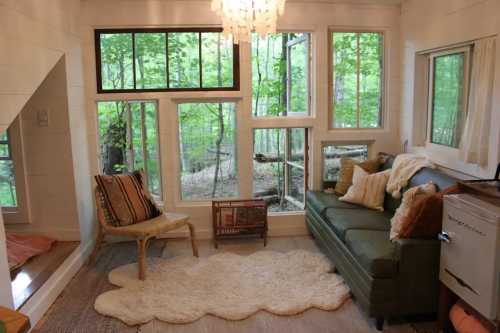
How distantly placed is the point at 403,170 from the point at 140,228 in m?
2.33

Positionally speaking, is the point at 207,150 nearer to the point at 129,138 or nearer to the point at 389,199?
the point at 129,138

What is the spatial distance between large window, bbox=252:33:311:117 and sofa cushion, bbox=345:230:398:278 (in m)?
1.84

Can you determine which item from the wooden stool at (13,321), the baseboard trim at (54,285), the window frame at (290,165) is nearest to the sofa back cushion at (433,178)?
the window frame at (290,165)

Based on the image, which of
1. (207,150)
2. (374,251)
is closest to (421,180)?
(374,251)

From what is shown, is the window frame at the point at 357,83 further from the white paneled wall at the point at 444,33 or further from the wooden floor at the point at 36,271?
the wooden floor at the point at 36,271

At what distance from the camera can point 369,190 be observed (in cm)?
387

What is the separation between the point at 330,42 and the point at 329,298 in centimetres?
264

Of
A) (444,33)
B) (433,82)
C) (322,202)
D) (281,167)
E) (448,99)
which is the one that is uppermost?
(444,33)

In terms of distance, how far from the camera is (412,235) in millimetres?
2641

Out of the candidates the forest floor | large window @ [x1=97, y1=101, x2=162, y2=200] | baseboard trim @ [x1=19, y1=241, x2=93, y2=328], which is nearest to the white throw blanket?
the forest floor

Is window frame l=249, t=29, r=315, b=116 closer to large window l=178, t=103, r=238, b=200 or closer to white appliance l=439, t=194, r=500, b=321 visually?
large window l=178, t=103, r=238, b=200

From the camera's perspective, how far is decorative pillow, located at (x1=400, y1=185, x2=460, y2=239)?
260 centimetres

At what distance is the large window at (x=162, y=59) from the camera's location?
4242 mm

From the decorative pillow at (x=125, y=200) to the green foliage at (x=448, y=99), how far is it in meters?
2.72
